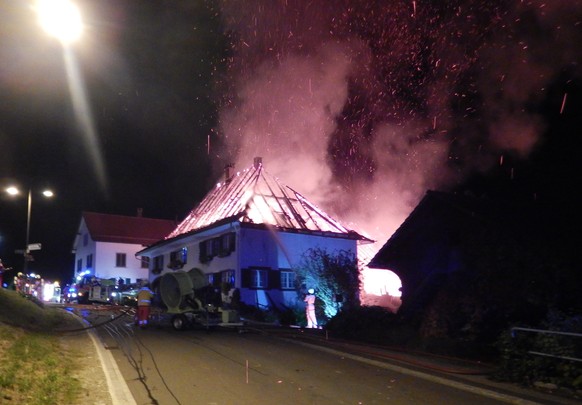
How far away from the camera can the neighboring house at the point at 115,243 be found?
175 ft

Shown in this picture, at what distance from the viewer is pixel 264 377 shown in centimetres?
968

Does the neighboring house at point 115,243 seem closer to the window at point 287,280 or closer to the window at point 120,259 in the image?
the window at point 120,259

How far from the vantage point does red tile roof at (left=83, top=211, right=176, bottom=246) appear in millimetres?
54353

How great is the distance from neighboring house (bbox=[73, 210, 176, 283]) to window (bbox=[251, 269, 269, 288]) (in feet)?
79.0

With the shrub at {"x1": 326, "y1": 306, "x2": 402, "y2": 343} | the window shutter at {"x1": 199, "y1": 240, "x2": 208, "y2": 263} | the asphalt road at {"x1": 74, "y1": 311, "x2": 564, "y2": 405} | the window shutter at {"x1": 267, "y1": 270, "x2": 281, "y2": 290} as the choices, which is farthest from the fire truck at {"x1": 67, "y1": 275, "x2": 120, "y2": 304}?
the asphalt road at {"x1": 74, "y1": 311, "x2": 564, "y2": 405}

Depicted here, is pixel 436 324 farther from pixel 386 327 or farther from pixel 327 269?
pixel 327 269

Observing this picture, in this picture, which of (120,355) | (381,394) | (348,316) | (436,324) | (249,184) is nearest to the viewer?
(381,394)

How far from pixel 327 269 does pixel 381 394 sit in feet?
55.6

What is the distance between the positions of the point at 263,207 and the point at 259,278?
440 cm

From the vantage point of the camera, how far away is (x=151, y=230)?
5803cm

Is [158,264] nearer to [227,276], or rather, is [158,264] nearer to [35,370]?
[227,276]

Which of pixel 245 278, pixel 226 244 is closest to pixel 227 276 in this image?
pixel 245 278

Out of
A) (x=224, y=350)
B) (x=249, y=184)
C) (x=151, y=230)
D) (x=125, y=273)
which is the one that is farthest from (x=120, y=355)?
(x=151, y=230)

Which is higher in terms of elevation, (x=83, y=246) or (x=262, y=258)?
(x=83, y=246)
